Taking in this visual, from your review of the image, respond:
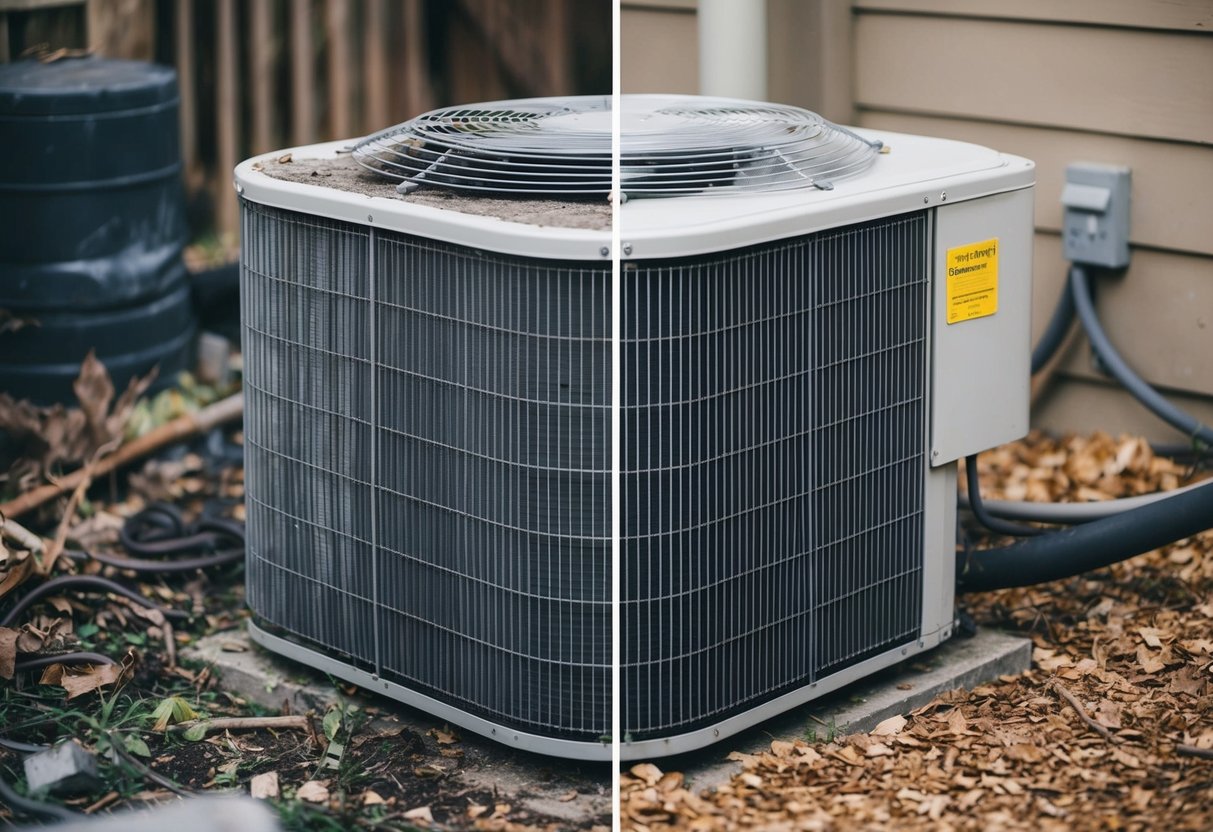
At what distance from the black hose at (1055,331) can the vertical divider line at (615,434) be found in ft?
5.55

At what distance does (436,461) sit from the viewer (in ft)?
8.54

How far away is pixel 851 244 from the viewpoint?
8.69 feet

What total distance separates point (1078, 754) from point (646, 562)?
84 cm

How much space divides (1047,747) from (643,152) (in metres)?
1.23

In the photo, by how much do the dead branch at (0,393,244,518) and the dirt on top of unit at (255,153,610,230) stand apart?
0.91m

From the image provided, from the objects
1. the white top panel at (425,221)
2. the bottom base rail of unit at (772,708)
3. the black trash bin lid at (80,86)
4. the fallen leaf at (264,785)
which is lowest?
the fallen leaf at (264,785)

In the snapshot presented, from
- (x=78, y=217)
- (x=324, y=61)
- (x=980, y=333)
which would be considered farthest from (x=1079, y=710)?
(x=324, y=61)

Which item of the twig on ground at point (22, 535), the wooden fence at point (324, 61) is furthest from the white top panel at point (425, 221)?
the wooden fence at point (324, 61)

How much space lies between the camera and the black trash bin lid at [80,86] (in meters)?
3.90

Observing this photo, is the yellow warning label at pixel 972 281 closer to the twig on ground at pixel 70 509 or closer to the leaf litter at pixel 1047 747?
the leaf litter at pixel 1047 747

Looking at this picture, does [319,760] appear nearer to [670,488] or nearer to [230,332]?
[670,488]

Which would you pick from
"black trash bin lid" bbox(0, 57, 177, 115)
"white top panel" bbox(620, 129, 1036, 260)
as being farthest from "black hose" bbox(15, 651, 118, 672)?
"black trash bin lid" bbox(0, 57, 177, 115)

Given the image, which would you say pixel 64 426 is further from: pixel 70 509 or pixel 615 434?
pixel 615 434

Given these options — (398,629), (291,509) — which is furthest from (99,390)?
(398,629)
